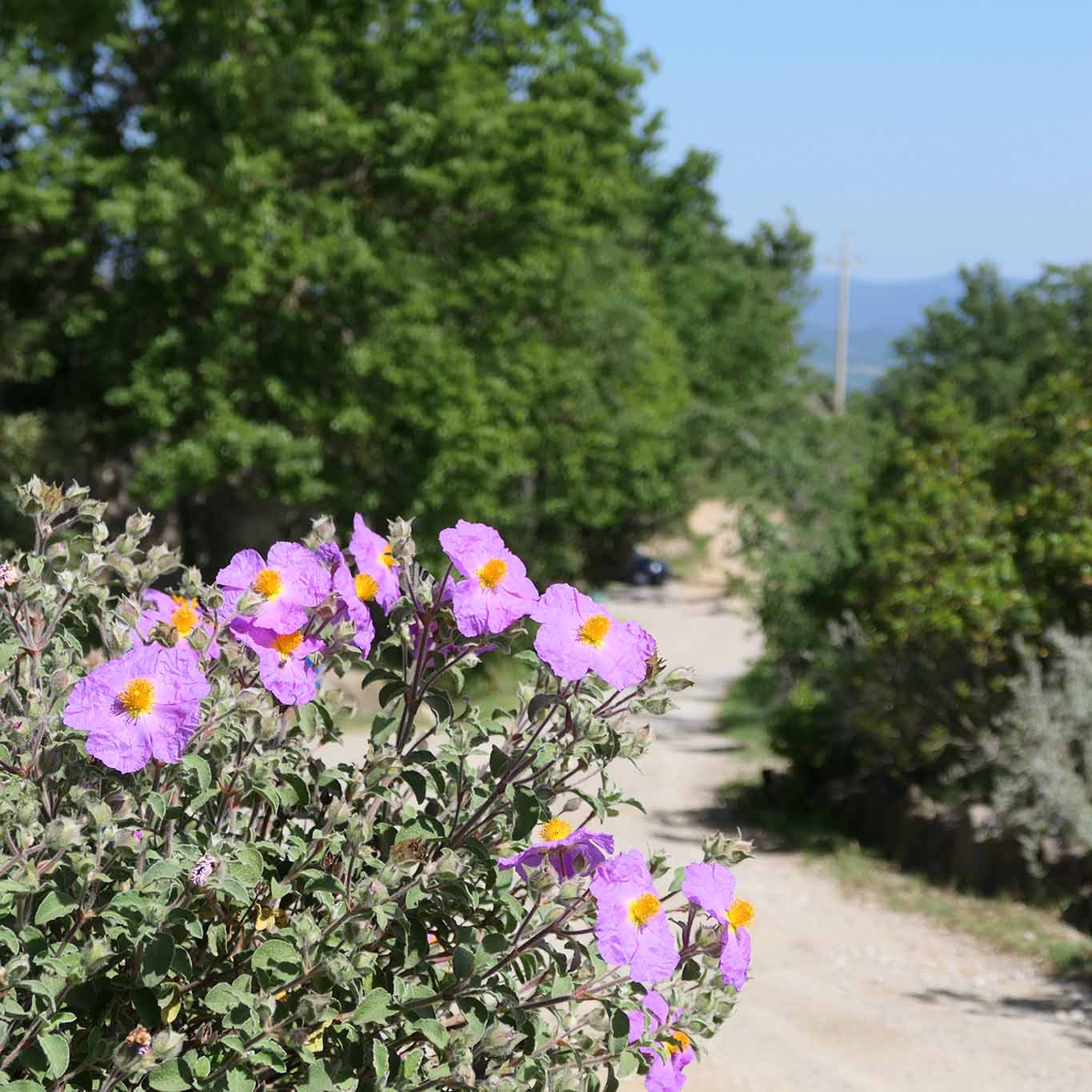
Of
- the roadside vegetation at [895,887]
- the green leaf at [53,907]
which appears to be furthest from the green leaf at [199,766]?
the roadside vegetation at [895,887]

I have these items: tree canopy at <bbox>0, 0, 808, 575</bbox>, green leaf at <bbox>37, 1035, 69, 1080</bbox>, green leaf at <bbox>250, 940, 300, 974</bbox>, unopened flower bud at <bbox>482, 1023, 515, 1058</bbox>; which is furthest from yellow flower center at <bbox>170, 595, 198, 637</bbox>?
tree canopy at <bbox>0, 0, 808, 575</bbox>

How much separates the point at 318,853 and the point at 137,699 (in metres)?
0.41

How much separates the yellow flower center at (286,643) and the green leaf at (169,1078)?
558 mm

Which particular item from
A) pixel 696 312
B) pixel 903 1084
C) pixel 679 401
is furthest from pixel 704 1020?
pixel 696 312

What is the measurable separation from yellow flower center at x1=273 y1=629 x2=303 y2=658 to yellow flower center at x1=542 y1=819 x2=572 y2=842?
45 centimetres

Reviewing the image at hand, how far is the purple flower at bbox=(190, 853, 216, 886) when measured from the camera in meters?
1.66

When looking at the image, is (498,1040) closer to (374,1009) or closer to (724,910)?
(374,1009)

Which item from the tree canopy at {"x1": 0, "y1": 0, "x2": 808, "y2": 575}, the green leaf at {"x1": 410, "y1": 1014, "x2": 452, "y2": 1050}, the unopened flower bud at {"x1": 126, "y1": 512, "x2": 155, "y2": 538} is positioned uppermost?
the tree canopy at {"x1": 0, "y1": 0, "x2": 808, "y2": 575}

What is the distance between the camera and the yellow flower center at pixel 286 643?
6.34 ft

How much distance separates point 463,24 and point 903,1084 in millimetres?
13608

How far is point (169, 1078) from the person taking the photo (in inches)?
65.8

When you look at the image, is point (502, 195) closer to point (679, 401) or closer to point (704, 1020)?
point (679, 401)

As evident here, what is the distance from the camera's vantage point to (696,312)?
3228 centimetres

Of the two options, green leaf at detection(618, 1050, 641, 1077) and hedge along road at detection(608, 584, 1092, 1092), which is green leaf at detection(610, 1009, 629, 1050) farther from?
hedge along road at detection(608, 584, 1092, 1092)
